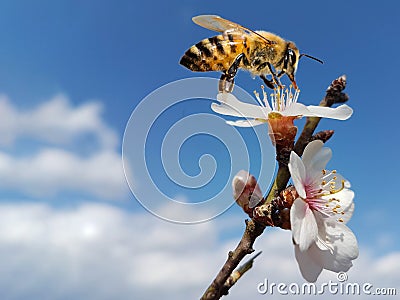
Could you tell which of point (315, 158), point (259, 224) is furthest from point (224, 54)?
point (259, 224)

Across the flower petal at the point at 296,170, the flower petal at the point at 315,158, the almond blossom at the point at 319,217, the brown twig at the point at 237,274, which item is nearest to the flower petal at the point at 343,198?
the almond blossom at the point at 319,217

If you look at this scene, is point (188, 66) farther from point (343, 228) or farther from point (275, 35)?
point (343, 228)

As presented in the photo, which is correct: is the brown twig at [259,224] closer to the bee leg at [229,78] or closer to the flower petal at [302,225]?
the flower petal at [302,225]

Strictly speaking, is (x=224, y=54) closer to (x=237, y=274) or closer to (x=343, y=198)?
(x=343, y=198)

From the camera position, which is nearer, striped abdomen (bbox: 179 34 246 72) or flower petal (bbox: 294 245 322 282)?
flower petal (bbox: 294 245 322 282)

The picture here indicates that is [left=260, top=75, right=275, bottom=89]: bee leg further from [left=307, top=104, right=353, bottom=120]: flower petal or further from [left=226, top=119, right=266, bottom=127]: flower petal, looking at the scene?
[left=307, top=104, right=353, bottom=120]: flower petal

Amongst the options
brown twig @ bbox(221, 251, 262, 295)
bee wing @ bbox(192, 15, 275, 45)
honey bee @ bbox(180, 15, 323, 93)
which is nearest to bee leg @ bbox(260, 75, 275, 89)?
honey bee @ bbox(180, 15, 323, 93)
